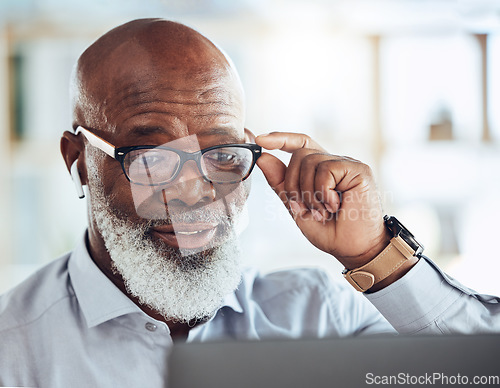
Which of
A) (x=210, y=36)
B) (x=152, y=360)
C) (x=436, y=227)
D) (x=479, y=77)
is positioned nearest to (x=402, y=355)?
(x=436, y=227)

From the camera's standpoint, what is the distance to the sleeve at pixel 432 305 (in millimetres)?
960

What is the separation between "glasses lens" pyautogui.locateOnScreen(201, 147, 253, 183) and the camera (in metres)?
0.96

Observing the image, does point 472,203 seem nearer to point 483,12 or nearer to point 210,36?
point 483,12

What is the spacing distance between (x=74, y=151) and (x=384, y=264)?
630 millimetres

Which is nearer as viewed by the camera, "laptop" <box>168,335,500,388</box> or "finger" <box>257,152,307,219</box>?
"laptop" <box>168,335,500,388</box>

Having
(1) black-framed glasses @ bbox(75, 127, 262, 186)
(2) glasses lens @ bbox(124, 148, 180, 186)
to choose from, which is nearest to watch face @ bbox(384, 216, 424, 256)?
(1) black-framed glasses @ bbox(75, 127, 262, 186)

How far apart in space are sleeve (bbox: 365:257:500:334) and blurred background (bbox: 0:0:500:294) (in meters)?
0.04

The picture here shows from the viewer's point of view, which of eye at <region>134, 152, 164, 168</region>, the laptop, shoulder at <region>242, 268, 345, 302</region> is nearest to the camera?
the laptop

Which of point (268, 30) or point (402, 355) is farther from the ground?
point (268, 30)

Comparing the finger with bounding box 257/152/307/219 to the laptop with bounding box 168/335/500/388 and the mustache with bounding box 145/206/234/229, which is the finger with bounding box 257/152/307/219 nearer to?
the mustache with bounding box 145/206/234/229

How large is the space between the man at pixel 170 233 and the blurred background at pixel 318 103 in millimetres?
33

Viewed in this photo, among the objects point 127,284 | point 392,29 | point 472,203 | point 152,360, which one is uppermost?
point 392,29

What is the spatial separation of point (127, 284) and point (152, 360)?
0.51ft

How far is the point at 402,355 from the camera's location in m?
0.84
